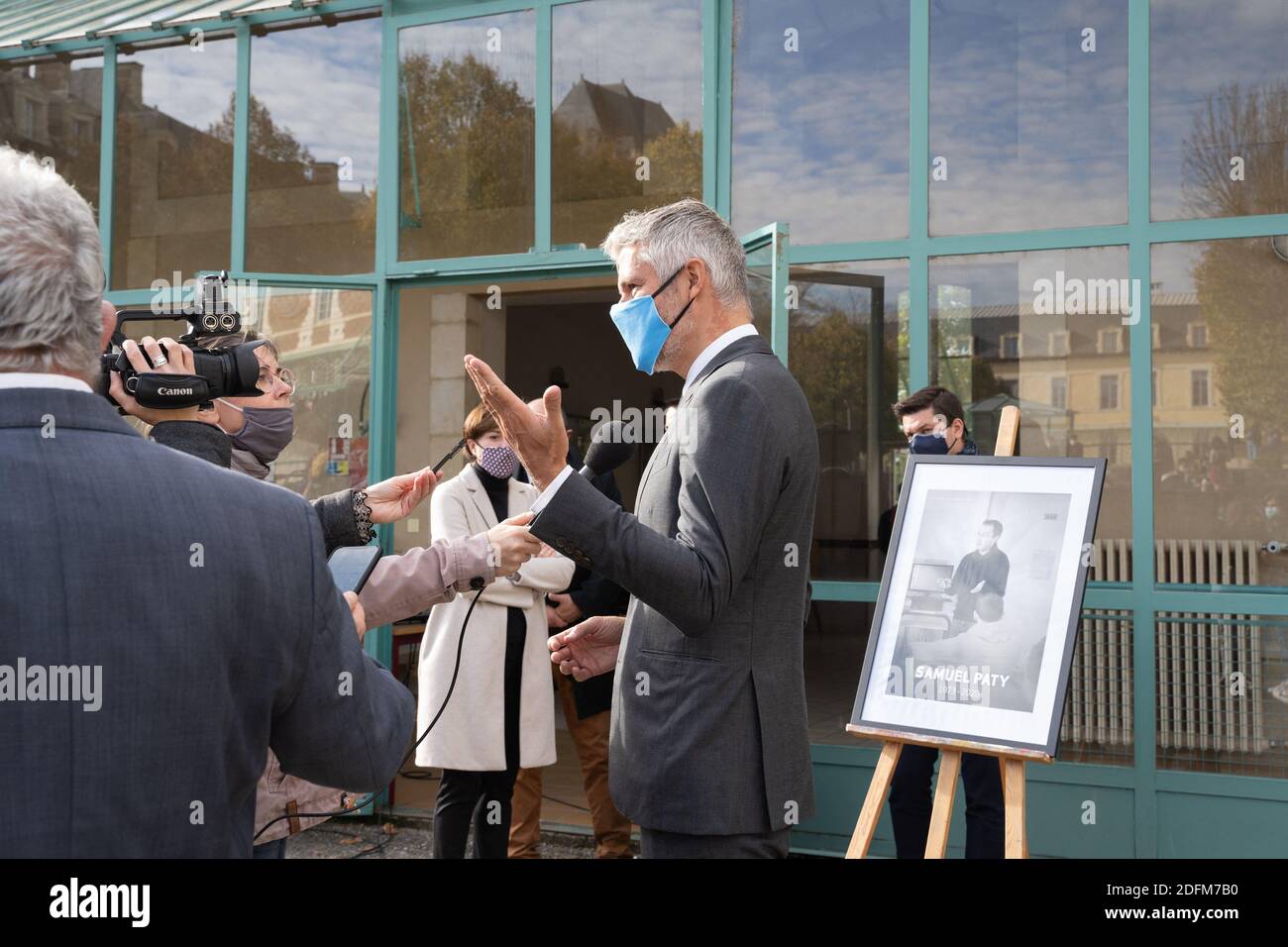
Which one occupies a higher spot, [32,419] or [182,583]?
[32,419]

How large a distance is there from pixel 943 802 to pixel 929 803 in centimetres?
137

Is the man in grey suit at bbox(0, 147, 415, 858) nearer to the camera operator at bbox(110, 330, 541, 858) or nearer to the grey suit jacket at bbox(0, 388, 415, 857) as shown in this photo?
the grey suit jacket at bbox(0, 388, 415, 857)

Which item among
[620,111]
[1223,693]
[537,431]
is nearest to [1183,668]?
[1223,693]

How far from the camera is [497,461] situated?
448 cm

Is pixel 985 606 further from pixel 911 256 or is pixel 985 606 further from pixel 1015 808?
pixel 911 256

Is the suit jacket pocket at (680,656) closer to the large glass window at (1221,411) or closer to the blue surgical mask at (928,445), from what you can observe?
the blue surgical mask at (928,445)

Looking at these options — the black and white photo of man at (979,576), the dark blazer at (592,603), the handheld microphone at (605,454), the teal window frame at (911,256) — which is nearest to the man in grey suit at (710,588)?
the handheld microphone at (605,454)

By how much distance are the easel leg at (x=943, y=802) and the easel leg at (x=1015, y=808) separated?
0.14 meters

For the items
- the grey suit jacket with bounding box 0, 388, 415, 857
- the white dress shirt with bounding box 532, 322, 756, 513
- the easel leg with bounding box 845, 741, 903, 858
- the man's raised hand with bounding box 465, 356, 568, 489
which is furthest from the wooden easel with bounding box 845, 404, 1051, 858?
the grey suit jacket with bounding box 0, 388, 415, 857

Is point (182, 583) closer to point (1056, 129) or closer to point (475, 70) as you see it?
point (1056, 129)

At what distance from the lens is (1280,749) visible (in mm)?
4438

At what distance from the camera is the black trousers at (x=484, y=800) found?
4.33 metres
